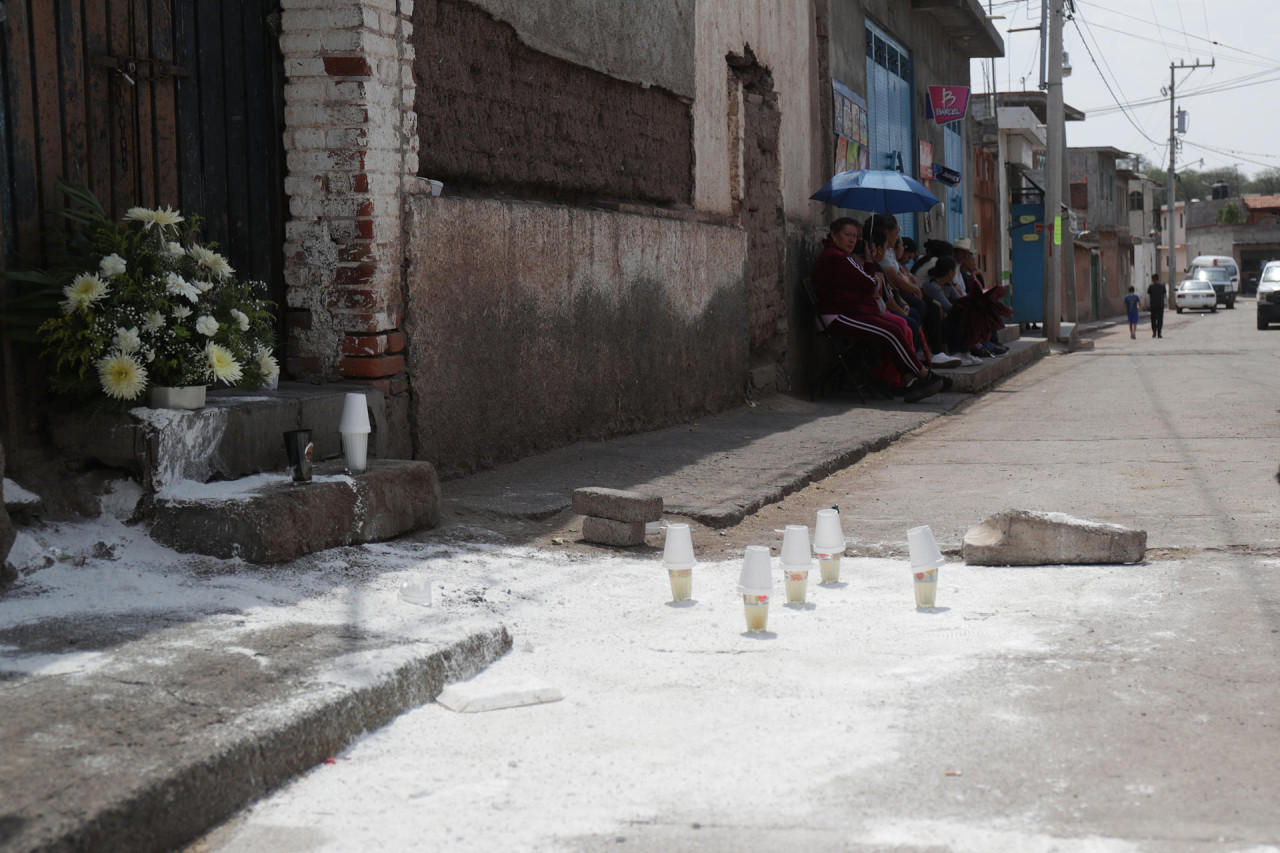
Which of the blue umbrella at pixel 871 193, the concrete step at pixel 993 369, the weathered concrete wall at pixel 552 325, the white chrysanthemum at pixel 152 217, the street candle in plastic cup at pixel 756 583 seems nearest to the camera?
the street candle in plastic cup at pixel 756 583

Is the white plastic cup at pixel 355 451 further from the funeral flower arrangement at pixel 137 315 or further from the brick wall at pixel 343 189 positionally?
the brick wall at pixel 343 189

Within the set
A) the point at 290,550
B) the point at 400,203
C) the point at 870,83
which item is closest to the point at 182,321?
the point at 290,550

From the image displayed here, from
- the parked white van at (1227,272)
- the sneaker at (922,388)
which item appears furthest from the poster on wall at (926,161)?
the parked white van at (1227,272)

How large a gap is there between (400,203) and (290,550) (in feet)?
6.74

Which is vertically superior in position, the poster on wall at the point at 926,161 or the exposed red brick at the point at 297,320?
the poster on wall at the point at 926,161

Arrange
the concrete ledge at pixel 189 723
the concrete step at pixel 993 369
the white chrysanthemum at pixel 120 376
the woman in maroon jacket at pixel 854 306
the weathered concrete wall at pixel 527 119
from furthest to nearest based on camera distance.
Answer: the concrete step at pixel 993 369
the woman in maroon jacket at pixel 854 306
the weathered concrete wall at pixel 527 119
the white chrysanthemum at pixel 120 376
the concrete ledge at pixel 189 723

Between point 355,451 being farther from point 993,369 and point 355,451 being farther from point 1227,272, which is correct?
point 1227,272

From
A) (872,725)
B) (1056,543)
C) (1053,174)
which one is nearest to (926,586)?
(1056,543)

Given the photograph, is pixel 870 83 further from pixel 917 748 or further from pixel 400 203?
pixel 917 748

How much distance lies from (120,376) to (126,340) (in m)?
0.11

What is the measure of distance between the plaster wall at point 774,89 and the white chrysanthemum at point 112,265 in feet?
19.5

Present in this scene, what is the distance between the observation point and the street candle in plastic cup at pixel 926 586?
3.90m

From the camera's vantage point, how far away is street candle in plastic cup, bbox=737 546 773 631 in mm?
3561

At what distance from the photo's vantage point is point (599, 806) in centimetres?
246
